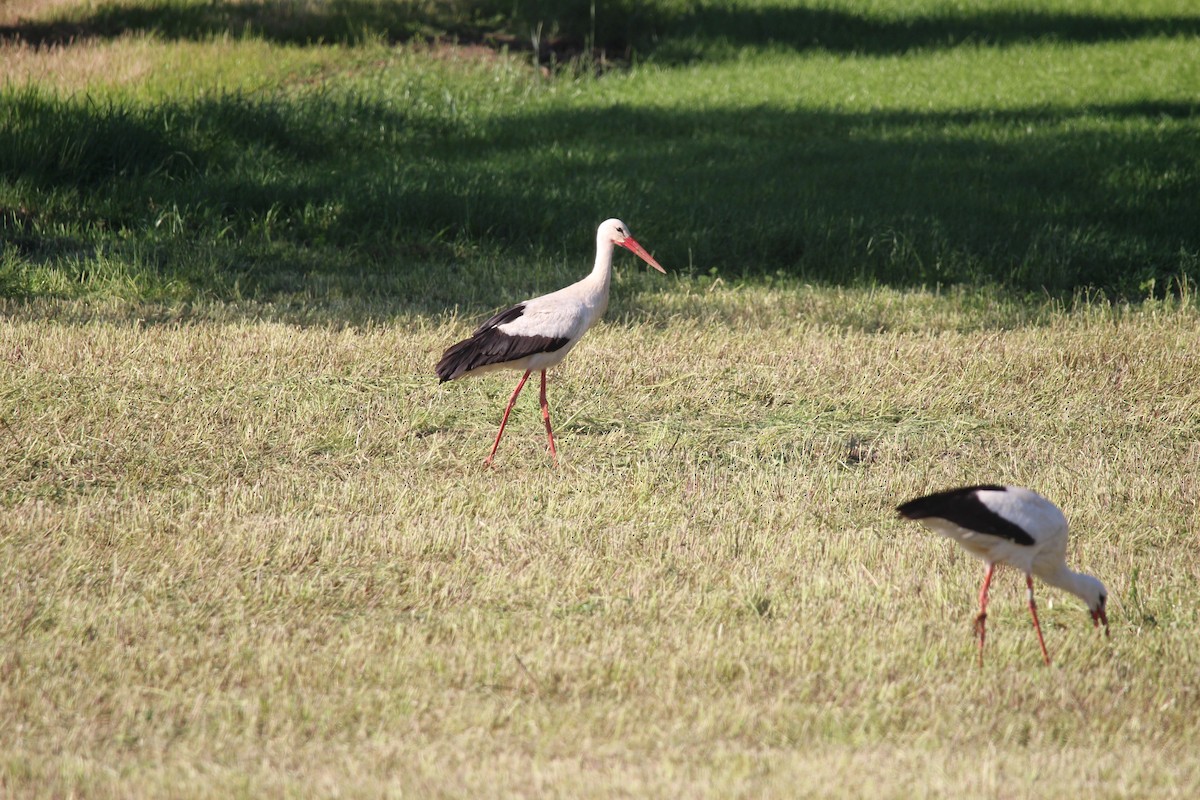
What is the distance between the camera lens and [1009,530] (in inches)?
181

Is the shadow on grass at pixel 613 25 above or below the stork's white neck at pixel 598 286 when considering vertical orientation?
above

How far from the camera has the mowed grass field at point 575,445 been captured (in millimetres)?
4098

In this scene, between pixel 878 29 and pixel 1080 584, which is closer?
pixel 1080 584

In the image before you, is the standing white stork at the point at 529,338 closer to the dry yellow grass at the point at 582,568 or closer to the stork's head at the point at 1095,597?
the dry yellow grass at the point at 582,568

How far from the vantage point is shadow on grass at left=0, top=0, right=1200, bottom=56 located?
1977cm

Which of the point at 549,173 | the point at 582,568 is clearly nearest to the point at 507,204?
the point at 549,173

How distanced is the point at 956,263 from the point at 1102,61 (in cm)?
1238

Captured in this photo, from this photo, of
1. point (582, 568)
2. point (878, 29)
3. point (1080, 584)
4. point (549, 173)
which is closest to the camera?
point (1080, 584)

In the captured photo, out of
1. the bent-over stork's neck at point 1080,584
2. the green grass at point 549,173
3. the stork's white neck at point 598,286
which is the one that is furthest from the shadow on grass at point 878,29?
the bent-over stork's neck at point 1080,584

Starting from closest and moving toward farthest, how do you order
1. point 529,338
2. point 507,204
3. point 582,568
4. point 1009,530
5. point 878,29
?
point 1009,530 → point 582,568 → point 529,338 → point 507,204 → point 878,29

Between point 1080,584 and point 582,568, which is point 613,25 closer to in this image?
point 582,568

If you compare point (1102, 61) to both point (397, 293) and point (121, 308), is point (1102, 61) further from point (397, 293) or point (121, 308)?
point (121, 308)

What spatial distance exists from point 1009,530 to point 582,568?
1.76m

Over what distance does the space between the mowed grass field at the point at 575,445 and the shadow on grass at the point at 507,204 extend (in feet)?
0.20
